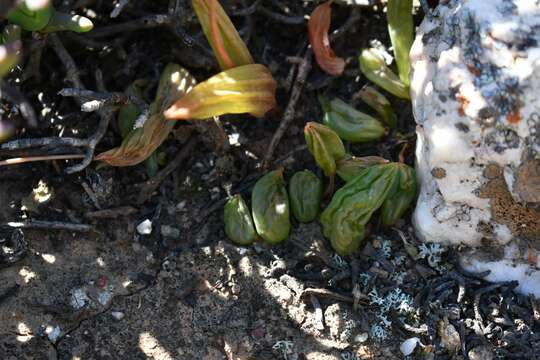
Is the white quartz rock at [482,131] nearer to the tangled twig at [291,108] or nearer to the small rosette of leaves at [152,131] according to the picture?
the tangled twig at [291,108]

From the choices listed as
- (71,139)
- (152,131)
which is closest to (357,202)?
(152,131)

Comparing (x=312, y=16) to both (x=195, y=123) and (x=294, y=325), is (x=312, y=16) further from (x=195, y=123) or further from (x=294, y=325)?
(x=294, y=325)

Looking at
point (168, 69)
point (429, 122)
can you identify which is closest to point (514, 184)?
point (429, 122)

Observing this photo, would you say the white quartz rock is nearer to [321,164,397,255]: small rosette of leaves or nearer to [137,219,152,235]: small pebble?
[321,164,397,255]: small rosette of leaves

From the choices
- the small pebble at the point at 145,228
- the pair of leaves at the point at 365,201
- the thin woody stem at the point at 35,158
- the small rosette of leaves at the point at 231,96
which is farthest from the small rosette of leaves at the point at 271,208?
the thin woody stem at the point at 35,158

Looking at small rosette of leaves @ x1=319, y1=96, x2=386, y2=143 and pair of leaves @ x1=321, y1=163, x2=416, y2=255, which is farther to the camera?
small rosette of leaves @ x1=319, y1=96, x2=386, y2=143

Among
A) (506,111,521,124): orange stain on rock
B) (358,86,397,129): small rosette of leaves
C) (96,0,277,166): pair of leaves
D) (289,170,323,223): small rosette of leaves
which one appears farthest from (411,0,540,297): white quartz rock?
(96,0,277,166): pair of leaves
